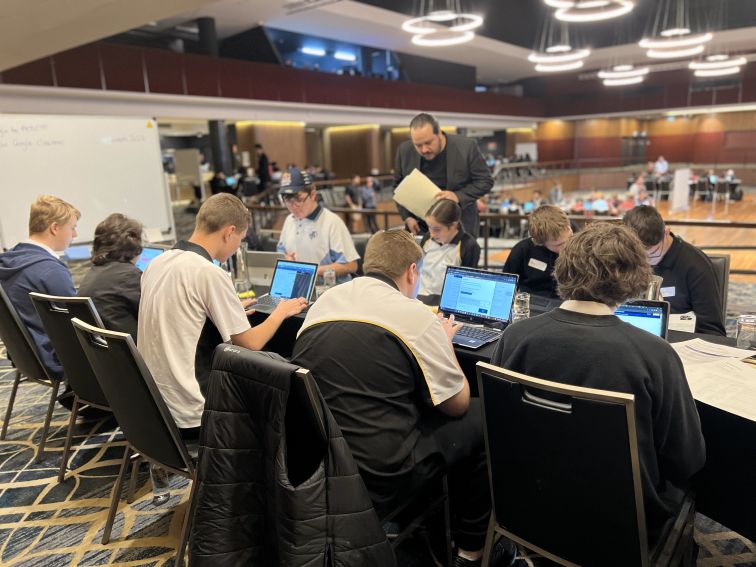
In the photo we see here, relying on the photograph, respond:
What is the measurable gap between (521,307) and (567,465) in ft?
4.07

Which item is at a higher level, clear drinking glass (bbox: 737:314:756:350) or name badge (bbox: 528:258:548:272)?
name badge (bbox: 528:258:548:272)

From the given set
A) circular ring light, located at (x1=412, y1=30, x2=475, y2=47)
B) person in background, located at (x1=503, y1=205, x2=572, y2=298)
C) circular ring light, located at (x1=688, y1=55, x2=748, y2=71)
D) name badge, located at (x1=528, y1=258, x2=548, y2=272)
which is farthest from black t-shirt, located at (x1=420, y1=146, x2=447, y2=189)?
circular ring light, located at (x1=688, y1=55, x2=748, y2=71)

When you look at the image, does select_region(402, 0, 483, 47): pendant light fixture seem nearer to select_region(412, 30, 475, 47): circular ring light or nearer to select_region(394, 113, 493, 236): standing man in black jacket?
select_region(412, 30, 475, 47): circular ring light

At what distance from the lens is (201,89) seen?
9.05 metres

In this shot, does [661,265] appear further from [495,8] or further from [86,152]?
[495,8]

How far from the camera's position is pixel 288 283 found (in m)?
3.04

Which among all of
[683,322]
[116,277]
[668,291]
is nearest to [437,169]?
[668,291]

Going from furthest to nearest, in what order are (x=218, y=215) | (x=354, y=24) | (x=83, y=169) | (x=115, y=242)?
(x=354, y=24) < (x=83, y=169) < (x=115, y=242) < (x=218, y=215)

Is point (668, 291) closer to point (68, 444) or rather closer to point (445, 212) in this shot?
point (445, 212)

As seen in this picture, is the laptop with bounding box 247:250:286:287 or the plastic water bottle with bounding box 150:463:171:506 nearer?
the plastic water bottle with bounding box 150:463:171:506

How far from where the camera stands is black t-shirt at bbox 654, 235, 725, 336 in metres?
2.43

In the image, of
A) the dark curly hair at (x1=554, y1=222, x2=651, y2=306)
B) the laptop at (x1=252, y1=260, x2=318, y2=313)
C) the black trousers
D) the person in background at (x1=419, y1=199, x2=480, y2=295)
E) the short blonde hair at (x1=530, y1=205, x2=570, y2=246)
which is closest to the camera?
the dark curly hair at (x1=554, y1=222, x2=651, y2=306)

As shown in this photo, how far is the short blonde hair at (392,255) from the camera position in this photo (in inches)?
68.3

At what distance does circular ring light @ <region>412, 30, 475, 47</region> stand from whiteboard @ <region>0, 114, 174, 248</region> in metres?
5.59
